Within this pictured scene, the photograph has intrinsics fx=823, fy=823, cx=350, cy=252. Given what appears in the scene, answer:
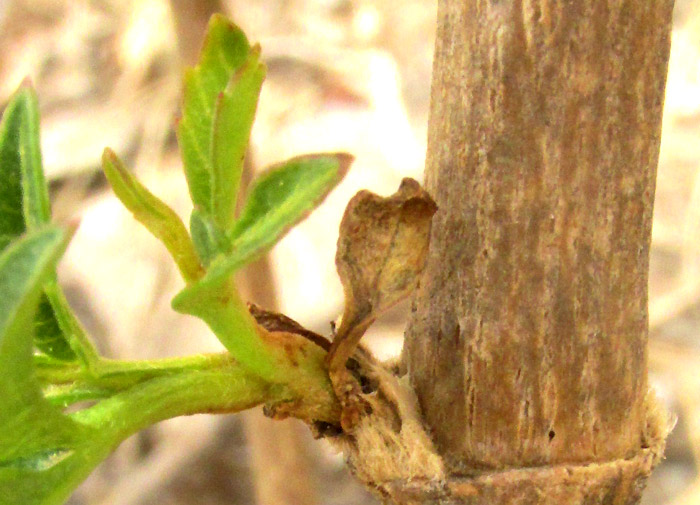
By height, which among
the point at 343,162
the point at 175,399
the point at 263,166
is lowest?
the point at 175,399

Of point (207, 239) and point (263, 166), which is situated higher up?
point (263, 166)

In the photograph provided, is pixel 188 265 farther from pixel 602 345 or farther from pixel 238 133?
pixel 602 345

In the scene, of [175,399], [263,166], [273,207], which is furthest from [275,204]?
[263,166]

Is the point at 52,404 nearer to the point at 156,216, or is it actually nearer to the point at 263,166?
the point at 156,216

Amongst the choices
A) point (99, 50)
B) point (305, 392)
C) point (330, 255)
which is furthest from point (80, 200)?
point (305, 392)

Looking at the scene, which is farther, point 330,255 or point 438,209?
point 330,255

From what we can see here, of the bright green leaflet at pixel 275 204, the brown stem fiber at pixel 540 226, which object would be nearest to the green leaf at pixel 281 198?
the bright green leaflet at pixel 275 204
